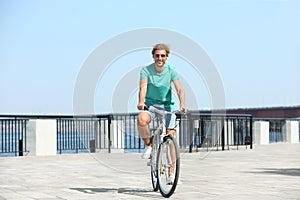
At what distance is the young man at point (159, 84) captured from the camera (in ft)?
20.4

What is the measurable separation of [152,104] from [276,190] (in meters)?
1.91

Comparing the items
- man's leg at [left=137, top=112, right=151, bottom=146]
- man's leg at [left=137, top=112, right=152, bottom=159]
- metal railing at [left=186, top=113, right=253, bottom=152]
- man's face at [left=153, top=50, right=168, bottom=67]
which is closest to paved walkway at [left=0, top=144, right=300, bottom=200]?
man's leg at [left=137, top=112, right=152, bottom=159]

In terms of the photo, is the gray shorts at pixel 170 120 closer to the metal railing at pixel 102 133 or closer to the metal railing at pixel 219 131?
the metal railing at pixel 219 131

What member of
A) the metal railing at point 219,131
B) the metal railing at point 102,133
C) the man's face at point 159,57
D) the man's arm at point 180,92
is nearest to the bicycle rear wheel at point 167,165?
the man's arm at point 180,92

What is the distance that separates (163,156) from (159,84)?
82cm

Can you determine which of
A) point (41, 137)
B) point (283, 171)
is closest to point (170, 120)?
point (283, 171)

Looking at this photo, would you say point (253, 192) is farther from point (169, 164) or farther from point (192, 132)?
point (192, 132)

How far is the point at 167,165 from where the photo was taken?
6.23 m

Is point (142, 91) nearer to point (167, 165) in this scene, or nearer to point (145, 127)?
point (145, 127)

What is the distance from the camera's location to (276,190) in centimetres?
679

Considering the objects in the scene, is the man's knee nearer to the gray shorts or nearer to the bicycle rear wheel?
the gray shorts

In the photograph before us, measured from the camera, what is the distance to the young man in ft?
20.4

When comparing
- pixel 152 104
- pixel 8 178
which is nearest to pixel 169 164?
pixel 152 104

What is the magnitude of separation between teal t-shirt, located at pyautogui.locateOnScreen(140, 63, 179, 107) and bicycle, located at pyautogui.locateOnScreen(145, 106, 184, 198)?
12 cm
